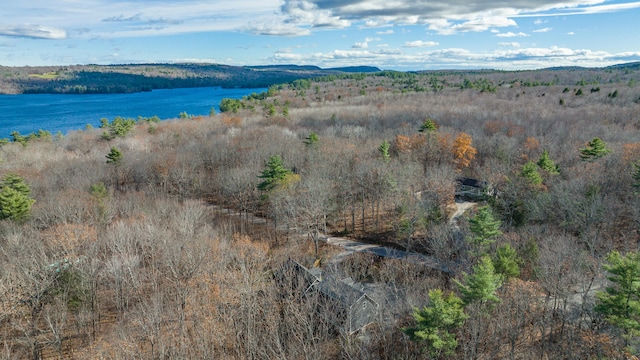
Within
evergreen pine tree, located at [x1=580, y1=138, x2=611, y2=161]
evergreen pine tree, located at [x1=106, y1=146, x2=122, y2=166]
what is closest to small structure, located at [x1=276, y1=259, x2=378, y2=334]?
evergreen pine tree, located at [x1=580, y1=138, x2=611, y2=161]

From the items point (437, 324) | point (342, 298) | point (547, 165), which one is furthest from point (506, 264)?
point (547, 165)

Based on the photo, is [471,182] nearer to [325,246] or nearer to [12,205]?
[325,246]

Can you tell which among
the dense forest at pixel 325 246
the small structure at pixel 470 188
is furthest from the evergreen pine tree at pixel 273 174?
the small structure at pixel 470 188

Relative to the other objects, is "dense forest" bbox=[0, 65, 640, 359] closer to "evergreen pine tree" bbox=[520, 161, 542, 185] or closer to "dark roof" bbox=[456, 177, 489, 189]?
"evergreen pine tree" bbox=[520, 161, 542, 185]

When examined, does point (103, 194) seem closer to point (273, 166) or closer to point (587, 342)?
point (273, 166)

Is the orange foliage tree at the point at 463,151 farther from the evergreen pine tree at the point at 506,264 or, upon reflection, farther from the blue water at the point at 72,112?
the blue water at the point at 72,112

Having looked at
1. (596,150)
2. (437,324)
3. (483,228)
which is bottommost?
(437,324)
